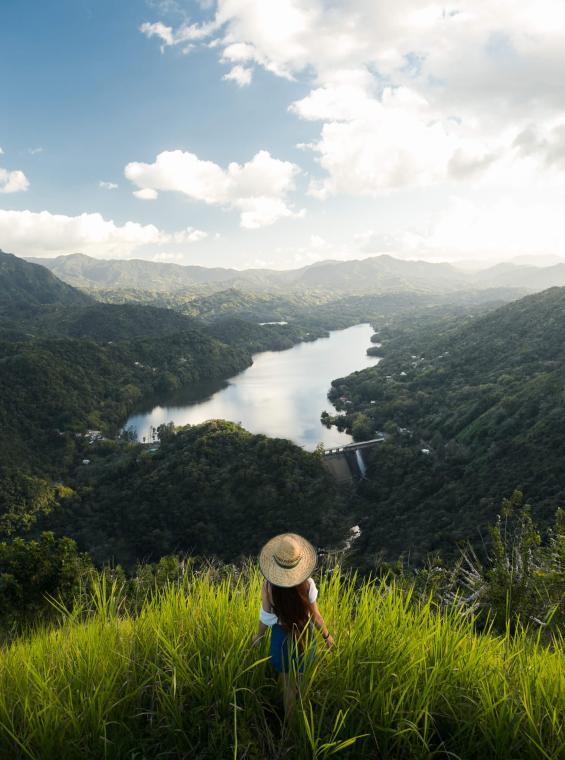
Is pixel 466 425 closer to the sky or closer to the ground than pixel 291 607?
closer to the ground

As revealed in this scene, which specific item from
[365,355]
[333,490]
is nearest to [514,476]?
[333,490]

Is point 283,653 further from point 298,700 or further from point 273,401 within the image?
point 273,401

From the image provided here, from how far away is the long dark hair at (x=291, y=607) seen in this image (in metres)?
2.17

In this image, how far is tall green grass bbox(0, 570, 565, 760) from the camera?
176cm

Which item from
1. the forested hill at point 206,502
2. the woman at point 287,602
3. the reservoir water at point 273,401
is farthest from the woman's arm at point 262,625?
the reservoir water at point 273,401

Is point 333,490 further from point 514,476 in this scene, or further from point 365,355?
point 365,355

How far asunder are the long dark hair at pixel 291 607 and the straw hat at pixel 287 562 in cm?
5

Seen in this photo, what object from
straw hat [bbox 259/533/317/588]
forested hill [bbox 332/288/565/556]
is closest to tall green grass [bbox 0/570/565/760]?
straw hat [bbox 259/533/317/588]

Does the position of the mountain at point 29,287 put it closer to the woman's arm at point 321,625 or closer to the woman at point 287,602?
the woman at point 287,602

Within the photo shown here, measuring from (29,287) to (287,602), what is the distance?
185 metres

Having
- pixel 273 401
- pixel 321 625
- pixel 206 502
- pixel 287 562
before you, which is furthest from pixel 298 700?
pixel 273 401

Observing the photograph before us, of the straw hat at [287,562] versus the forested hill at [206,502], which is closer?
the straw hat at [287,562]

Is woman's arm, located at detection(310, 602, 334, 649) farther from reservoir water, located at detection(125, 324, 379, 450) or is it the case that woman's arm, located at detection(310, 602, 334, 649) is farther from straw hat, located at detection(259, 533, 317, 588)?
reservoir water, located at detection(125, 324, 379, 450)

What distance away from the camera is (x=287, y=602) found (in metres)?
2.17
